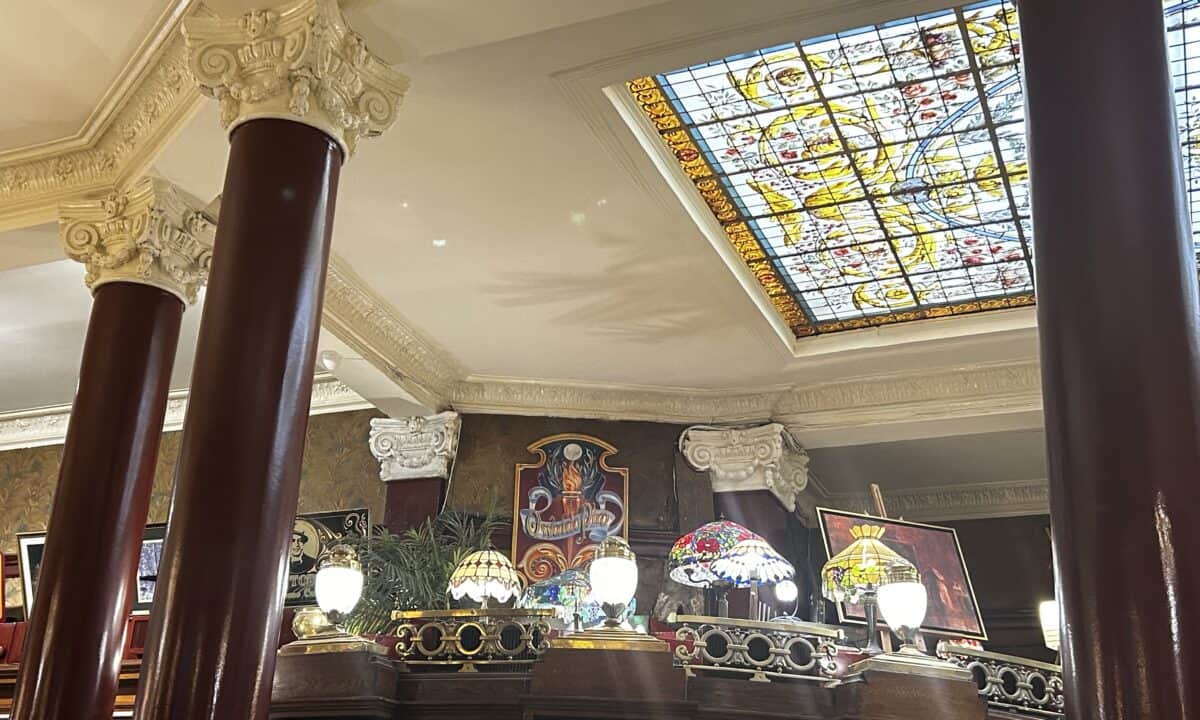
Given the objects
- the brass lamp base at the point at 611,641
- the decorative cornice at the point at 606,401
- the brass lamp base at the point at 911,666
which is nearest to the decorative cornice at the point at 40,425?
the decorative cornice at the point at 606,401

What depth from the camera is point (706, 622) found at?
18.2 ft

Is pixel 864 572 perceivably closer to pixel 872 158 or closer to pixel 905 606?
pixel 905 606

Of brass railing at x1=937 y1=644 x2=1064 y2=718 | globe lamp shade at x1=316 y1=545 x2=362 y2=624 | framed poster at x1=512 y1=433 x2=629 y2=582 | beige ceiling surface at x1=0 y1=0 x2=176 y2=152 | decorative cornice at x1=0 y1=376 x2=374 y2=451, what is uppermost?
beige ceiling surface at x1=0 y1=0 x2=176 y2=152

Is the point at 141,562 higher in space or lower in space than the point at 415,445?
lower

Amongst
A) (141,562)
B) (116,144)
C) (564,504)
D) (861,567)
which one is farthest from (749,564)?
(141,562)

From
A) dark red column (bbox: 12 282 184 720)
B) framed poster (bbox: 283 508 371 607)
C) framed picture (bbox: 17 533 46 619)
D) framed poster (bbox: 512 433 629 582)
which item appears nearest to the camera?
dark red column (bbox: 12 282 184 720)

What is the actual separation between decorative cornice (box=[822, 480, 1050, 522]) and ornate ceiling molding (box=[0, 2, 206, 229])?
8.08m

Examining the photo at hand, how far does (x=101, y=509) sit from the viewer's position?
582cm

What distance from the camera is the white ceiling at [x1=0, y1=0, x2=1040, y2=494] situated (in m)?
5.48

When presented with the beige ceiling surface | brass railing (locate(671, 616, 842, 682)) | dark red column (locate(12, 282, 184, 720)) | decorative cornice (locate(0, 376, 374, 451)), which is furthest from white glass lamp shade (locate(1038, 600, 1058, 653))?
decorative cornice (locate(0, 376, 374, 451))

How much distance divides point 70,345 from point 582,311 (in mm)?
4709

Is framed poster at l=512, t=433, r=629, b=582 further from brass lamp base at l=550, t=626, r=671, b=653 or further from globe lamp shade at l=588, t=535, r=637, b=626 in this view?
brass lamp base at l=550, t=626, r=671, b=653

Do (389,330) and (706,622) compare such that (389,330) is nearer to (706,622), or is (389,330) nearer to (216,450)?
(706,622)

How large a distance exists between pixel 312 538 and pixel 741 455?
3914mm
